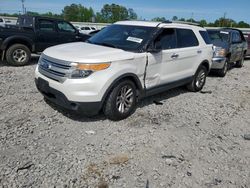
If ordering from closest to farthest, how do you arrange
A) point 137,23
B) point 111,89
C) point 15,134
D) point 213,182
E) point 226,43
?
point 213,182, point 15,134, point 111,89, point 137,23, point 226,43

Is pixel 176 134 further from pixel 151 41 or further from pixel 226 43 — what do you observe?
pixel 226 43

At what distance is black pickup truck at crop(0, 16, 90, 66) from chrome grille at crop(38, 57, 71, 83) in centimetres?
453

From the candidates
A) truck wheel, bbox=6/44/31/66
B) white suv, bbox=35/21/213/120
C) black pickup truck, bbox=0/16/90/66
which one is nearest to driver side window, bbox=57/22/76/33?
black pickup truck, bbox=0/16/90/66

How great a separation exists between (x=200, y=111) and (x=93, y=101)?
2.67 m

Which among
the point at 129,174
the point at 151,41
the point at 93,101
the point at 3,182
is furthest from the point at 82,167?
the point at 151,41

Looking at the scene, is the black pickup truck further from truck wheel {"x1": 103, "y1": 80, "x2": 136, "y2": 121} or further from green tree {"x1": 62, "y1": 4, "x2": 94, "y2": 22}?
green tree {"x1": 62, "y1": 4, "x2": 94, "y2": 22}

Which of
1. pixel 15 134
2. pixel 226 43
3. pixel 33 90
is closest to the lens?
pixel 15 134

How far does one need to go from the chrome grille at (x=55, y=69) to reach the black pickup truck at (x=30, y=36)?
453 centimetres

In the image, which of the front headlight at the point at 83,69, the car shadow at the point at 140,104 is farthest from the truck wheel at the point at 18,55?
the front headlight at the point at 83,69

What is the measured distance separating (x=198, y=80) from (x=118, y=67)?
340 cm

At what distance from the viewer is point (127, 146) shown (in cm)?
377

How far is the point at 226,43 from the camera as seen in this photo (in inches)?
357

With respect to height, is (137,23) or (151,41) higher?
(137,23)

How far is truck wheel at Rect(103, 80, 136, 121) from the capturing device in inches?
168
